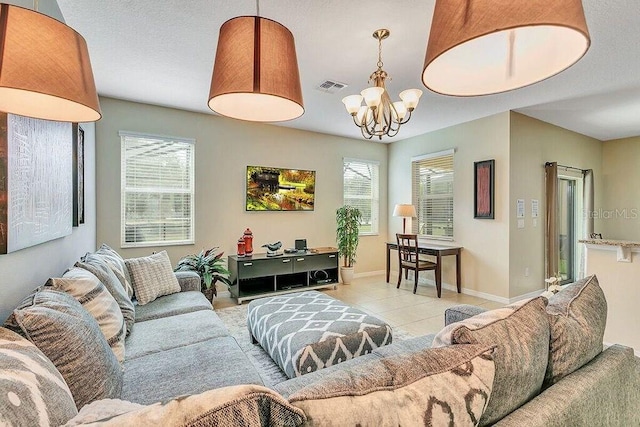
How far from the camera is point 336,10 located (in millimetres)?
2090

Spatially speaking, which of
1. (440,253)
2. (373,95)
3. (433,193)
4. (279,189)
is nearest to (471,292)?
(440,253)

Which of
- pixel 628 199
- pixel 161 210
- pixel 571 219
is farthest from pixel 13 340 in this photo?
pixel 628 199

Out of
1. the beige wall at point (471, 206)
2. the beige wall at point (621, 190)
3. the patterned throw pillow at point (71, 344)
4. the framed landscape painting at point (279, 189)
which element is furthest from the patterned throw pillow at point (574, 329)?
the beige wall at point (621, 190)

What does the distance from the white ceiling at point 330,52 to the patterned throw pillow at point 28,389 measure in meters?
2.15

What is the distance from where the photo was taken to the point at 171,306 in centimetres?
243

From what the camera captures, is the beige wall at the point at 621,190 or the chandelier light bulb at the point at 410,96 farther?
the beige wall at the point at 621,190

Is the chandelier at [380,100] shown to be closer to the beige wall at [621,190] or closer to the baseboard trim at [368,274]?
the baseboard trim at [368,274]

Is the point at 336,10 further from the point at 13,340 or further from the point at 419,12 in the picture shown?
the point at 13,340

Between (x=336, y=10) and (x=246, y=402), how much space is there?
2345 mm

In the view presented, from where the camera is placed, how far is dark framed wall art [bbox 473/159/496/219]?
422 cm

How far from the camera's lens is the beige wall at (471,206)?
412 centimetres

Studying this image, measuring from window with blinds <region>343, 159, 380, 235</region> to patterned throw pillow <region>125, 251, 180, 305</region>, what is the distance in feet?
11.3

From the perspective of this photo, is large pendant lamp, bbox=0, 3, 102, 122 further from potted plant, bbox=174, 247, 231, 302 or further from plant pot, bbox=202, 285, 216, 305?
plant pot, bbox=202, 285, 216, 305

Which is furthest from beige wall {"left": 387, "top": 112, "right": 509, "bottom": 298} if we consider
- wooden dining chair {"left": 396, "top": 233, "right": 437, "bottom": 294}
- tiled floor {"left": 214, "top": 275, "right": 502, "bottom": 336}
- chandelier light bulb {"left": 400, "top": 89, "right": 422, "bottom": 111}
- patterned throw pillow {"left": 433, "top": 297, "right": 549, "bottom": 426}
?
patterned throw pillow {"left": 433, "top": 297, "right": 549, "bottom": 426}
